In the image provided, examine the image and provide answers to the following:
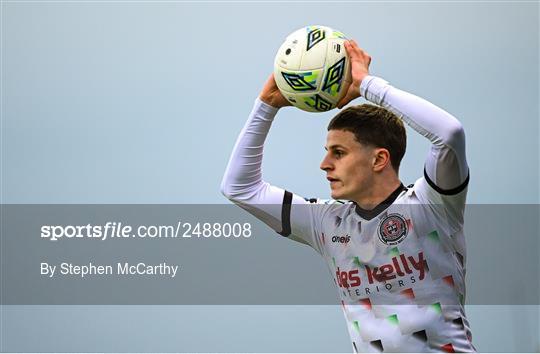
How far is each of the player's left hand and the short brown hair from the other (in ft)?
0.38

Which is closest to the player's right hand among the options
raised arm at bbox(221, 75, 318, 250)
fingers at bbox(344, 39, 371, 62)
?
raised arm at bbox(221, 75, 318, 250)

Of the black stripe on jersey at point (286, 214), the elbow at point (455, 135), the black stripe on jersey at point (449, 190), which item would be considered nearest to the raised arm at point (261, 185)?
the black stripe on jersey at point (286, 214)

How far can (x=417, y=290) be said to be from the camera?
138 inches

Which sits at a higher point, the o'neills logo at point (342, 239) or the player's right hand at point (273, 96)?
the player's right hand at point (273, 96)

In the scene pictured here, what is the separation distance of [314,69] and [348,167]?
458mm

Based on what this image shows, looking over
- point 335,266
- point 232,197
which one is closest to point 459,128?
point 335,266

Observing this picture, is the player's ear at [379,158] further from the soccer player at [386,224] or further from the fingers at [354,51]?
the fingers at [354,51]

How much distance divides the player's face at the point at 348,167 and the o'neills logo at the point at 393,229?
0.17 m

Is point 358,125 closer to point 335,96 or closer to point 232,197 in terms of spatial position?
point 335,96

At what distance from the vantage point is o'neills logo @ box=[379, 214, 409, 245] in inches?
140

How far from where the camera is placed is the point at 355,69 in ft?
11.4

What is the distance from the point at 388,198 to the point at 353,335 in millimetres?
632

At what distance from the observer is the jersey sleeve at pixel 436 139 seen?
10.4 ft

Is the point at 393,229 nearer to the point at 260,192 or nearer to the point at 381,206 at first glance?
the point at 381,206
